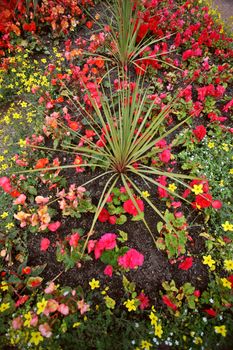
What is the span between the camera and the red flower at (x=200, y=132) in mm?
2665

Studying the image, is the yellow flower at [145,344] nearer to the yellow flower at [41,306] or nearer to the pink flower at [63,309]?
the pink flower at [63,309]

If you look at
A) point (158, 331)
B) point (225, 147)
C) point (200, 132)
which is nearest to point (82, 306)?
point (158, 331)

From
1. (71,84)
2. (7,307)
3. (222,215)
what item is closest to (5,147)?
(71,84)

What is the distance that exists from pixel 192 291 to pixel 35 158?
1.72 m

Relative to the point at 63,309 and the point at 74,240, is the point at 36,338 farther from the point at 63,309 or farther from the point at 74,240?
the point at 74,240

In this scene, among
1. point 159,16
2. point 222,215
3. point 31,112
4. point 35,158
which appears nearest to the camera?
point 222,215

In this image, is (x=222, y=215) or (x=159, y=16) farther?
(x=159, y=16)

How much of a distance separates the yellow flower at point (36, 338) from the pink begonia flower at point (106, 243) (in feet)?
1.89

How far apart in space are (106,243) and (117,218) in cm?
31

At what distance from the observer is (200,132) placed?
2.69 m

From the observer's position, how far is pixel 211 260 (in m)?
2.09

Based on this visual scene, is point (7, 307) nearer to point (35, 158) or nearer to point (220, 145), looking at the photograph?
point (35, 158)

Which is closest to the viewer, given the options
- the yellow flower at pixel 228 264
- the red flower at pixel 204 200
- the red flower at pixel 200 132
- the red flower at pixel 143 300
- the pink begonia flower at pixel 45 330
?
the pink begonia flower at pixel 45 330

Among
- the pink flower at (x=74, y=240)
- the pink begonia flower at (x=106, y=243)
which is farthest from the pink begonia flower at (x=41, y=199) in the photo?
the pink begonia flower at (x=106, y=243)
